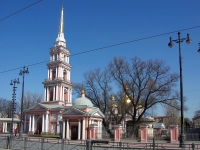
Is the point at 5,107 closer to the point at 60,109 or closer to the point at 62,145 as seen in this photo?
the point at 60,109

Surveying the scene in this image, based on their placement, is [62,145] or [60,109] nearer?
[62,145]

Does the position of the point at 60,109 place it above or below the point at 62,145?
above

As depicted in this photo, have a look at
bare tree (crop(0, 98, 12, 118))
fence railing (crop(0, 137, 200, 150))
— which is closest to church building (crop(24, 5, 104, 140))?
fence railing (crop(0, 137, 200, 150))

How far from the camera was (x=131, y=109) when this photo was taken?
43.4m

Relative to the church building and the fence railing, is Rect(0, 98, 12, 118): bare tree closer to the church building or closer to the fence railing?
the church building

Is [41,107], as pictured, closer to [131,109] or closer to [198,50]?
[131,109]

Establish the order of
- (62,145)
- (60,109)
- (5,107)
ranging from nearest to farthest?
(62,145), (60,109), (5,107)

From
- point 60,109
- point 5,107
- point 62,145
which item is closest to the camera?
point 62,145

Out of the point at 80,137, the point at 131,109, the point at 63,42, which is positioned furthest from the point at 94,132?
the point at 63,42

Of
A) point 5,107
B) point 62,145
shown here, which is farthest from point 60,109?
point 5,107

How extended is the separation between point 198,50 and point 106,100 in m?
29.0

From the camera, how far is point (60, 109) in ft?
168

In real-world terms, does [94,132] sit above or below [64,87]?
below

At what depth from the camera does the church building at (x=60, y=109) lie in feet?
133
